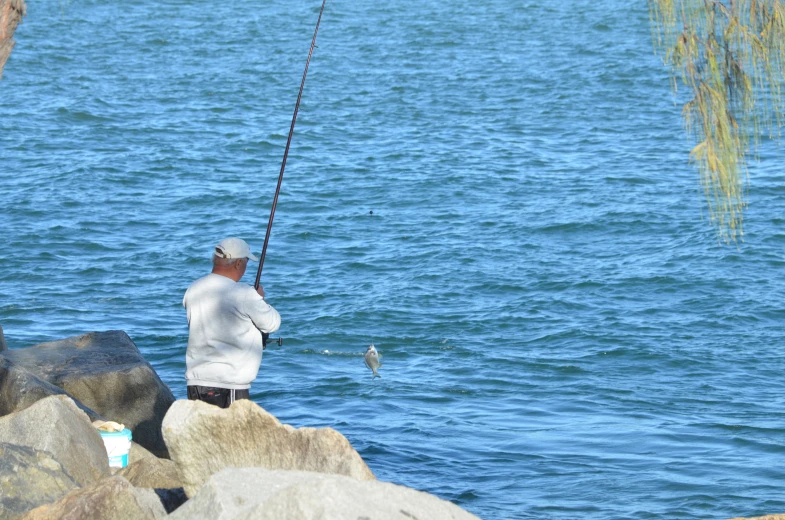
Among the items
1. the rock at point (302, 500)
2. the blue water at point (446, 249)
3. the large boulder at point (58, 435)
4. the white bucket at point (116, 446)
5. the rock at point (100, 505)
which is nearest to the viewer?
the rock at point (302, 500)

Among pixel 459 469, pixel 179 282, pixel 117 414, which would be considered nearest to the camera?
pixel 117 414

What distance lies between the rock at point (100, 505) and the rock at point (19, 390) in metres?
1.90

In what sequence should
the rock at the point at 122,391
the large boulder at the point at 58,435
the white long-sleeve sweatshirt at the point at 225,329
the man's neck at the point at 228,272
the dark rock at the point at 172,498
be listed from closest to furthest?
the dark rock at the point at 172,498
the large boulder at the point at 58,435
the white long-sleeve sweatshirt at the point at 225,329
the man's neck at the point at 228,272
the rock at the point at 122,391

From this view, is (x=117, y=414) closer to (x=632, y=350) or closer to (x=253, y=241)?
(x=632, y=350)

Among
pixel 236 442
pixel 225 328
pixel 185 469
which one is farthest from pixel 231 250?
pixel 185 469

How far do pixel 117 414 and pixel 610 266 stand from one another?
28.9ft

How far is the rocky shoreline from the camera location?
4094mm

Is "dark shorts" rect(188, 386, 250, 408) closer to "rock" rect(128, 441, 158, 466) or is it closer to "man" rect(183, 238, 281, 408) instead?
"man" rect(183, 238, 281, 408)

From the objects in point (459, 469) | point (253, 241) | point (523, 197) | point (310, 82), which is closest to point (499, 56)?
point (310, 82)

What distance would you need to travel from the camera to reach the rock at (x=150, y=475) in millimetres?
5996

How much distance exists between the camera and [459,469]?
8109 millimetres

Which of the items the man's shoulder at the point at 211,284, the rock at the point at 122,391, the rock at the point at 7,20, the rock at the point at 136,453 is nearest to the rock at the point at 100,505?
the man's shoulder at the point at 211,284

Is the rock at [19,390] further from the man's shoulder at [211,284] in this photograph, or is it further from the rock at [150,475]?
the man's shoulder at [211,284]

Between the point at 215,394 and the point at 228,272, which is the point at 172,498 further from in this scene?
the point at 228,272
